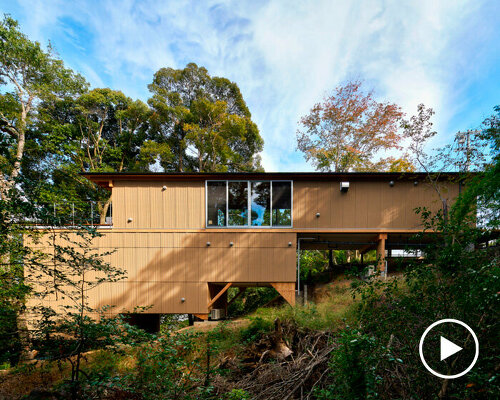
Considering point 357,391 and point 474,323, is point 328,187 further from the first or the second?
point 357,391

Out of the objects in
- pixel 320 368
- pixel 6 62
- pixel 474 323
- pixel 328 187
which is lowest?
pixel 320 368

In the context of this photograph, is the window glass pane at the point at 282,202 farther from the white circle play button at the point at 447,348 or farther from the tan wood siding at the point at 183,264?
the white circle play button at the point at 447,348

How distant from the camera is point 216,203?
7.09 meters

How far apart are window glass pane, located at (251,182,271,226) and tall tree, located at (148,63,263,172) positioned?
736 cm

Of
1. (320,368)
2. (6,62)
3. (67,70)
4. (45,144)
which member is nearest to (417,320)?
(320,368)

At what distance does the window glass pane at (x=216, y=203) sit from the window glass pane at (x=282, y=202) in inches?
68.1

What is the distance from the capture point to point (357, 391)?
194 centimetres

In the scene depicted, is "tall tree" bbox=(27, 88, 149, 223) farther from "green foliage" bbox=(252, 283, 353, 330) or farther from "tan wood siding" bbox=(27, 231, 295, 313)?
"green foliage" bbox=(252, 283, 353, 330)

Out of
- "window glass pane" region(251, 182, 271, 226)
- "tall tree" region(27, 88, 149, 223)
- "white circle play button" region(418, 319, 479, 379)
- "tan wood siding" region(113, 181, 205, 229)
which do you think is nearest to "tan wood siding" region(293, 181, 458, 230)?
"window glass pane" region(251, 182, 271, 226)

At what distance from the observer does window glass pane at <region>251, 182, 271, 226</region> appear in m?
7.01

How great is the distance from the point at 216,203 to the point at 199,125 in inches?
373

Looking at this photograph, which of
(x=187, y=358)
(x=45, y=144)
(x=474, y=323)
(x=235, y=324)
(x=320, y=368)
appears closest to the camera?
(x=474, y=323)

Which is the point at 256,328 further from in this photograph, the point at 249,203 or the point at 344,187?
the point at 344,187

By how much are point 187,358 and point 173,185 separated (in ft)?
15.9
